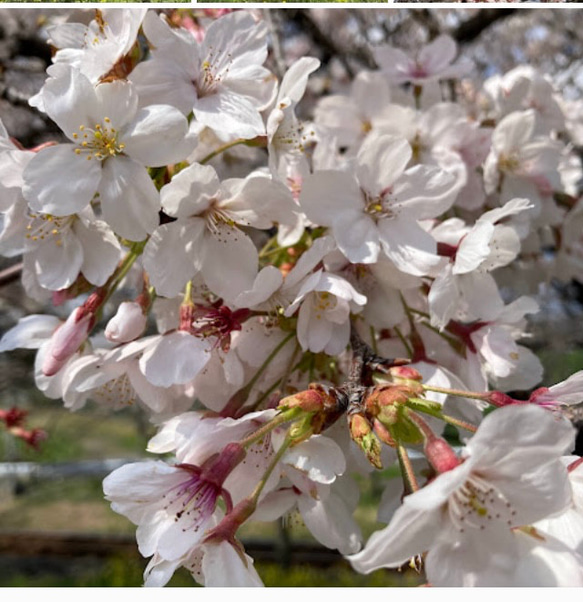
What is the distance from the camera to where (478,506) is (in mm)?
448

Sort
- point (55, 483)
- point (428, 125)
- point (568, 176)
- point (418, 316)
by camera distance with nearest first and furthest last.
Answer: point (418, 316) < point (428, 125) < point (568, 176) < point (55, 483)

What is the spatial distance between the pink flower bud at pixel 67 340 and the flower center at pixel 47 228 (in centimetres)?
8

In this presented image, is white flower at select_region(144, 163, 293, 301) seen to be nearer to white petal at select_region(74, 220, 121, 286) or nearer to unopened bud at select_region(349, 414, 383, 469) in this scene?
white petal at select_region(74, 220, 121, 286)

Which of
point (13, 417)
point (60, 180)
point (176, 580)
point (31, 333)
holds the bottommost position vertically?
point (176, 580)

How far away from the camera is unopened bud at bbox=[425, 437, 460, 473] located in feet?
1.50

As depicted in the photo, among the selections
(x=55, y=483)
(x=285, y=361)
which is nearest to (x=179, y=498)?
(x=285, y=361)

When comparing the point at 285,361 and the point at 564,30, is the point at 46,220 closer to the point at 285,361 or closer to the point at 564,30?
the point at 285,361

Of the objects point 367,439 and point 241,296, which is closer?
point 367,439

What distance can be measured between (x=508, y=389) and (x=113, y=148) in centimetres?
51

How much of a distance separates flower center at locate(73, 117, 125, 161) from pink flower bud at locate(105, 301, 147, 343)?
0.15m

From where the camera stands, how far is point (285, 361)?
70 cm

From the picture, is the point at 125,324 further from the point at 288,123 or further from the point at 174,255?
the point at 288,123

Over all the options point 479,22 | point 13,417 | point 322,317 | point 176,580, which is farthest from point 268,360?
point 176,580

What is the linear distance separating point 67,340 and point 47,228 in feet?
0.37
